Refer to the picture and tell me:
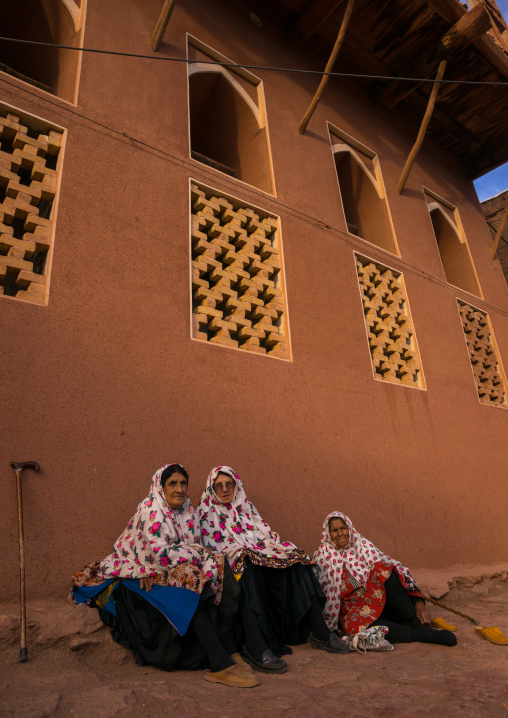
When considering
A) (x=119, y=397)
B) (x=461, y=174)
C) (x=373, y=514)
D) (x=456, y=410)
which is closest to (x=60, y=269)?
(x=119, y=397)

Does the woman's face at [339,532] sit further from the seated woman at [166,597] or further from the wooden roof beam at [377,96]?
the wooden roof beam at [377,96]

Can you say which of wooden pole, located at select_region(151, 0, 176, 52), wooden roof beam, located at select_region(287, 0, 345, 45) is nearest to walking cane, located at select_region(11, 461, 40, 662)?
wooden pole, located at select_region(151, 0, 176, 52)

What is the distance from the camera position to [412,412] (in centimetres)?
463

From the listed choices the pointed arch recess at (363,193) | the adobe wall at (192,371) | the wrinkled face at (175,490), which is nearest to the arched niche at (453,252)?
the pointed arch recess at (363,193)

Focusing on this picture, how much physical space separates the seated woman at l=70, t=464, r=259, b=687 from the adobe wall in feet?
1.00

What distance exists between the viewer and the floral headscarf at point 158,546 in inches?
82.9

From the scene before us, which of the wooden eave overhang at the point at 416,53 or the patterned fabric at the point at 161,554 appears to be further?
the wooden eave overhang at the point at 416,53

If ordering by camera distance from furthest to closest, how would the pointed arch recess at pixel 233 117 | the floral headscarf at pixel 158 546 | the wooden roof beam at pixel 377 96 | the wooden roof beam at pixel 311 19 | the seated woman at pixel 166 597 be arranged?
the wooden roof beam at pixel 377 96 < the wooden roof beam at pixel 311 19 < the pointed arch recess at pixel 233 117 < the floral headscarf at pixel 158 546 < the seated woman at pixel 166 597

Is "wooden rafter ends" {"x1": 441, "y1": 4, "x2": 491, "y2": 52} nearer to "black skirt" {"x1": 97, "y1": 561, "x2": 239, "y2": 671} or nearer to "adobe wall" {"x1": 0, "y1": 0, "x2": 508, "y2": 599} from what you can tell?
"adobe wall" {"x1": 0, "y1": 0, "x2": 508, "y2": 599}

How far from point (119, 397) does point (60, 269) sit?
30.8 inches

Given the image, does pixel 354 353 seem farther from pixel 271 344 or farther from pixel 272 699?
pixel 272 699

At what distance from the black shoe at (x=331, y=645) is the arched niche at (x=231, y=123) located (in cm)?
351

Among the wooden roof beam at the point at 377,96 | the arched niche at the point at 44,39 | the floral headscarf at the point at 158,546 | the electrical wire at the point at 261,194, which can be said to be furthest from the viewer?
the wooden roof beam at the point at 377,96

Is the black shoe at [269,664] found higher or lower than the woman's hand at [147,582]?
lower
